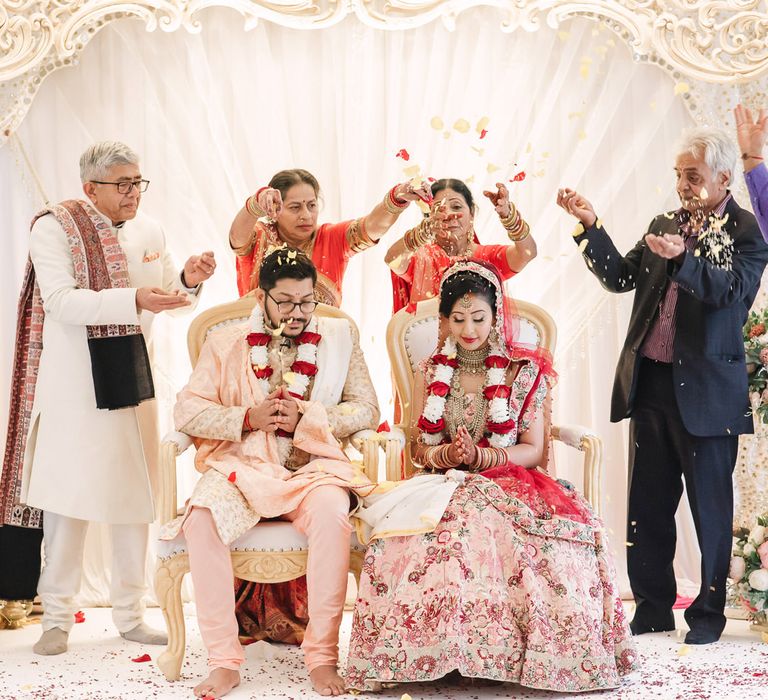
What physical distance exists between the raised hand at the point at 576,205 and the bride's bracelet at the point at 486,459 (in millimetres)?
1113

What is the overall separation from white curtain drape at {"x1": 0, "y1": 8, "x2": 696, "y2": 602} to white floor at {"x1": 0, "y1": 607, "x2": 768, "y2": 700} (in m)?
1.13

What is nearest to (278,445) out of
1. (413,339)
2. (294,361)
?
(294,361)

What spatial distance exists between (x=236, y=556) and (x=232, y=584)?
99 millimetres

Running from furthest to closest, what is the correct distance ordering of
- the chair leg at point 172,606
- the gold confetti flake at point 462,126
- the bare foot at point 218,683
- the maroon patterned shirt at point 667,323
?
the gold confetti flake at point 462,126, the maroon patterned shirt at point 667,323, the chair leg at point 172,606, the bare foot at point 218,683

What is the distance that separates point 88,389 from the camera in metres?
4.46

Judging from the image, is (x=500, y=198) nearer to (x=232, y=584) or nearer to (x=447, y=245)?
(x=447, y=245)

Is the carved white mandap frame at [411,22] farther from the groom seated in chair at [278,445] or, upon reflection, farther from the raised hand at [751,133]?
the groom seated in chair at [278,445]

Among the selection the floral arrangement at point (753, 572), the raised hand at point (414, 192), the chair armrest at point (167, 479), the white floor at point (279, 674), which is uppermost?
the raised hand at point (414, 192)

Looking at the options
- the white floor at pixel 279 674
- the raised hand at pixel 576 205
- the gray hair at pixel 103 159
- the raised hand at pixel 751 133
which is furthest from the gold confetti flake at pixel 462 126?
the white floor at pixel 279 674

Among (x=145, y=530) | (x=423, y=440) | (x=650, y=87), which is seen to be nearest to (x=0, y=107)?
(x=145, y=530)

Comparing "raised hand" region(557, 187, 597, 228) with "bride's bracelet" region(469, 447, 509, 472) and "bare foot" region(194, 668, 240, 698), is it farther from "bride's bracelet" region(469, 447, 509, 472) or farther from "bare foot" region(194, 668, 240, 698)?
"bare foot" region(194, 668, 240, 698)

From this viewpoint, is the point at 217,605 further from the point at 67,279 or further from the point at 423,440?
the point at 67,279

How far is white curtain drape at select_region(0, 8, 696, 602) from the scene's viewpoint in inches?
215

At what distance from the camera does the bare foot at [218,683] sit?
3.66 metres
